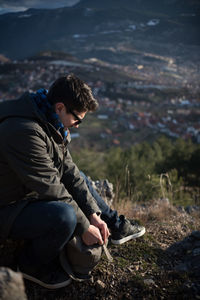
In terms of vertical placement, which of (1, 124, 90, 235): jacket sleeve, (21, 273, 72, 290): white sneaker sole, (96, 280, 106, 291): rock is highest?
(1, 124, 90, 235): jacket sleeve

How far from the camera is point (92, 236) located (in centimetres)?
156

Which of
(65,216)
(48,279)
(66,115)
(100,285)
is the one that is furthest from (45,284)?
(66,115)

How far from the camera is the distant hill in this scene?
12206cm

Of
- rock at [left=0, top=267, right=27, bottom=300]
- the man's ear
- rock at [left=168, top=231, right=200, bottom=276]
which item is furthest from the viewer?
rock at [left=168, top=231, right=200, bottom=276]

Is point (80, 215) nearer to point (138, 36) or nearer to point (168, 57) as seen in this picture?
point (168, 57)

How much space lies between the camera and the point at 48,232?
145 cm

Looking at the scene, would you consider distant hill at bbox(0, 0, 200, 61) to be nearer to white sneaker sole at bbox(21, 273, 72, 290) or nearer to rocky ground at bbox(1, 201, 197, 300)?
rocky ground at bbox(1, 201, 197, 300)

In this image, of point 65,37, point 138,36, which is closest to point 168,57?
point 138,36

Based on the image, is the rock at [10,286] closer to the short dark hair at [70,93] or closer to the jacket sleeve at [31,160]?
the jacket sleeve at [31,160]

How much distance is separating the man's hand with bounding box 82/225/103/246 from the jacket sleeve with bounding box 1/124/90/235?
1.03 feet

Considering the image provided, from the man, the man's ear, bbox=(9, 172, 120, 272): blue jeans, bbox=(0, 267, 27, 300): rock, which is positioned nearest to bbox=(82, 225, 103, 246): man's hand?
the man

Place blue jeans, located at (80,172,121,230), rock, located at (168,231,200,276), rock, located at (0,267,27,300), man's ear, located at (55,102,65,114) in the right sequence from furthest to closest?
blue jeans, located at (80,172,121,230)
rock, located at (168,231,200,276)
man's ear, located at (55,102,65,114)
rock, located at (0,267,27,300)

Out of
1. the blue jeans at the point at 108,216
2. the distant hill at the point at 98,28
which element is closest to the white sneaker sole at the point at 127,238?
the blue jeans at the point at 108,216

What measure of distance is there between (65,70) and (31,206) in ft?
Answer: 213
